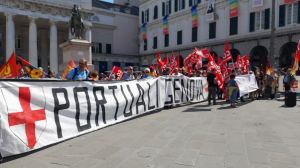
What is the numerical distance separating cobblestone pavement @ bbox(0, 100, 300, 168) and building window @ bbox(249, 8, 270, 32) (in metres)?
24.9

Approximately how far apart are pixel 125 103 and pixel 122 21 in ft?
168

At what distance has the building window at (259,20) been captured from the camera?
103ft

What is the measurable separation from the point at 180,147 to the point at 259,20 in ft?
98.3

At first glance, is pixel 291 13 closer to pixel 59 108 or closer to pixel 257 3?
pixel 257 3

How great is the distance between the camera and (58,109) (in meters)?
6.05

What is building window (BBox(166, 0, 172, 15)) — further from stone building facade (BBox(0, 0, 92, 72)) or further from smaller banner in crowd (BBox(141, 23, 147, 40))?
stone building facade (BBox(0, 0, 92, 72))

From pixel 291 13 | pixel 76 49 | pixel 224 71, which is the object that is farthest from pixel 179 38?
pixel 76 49

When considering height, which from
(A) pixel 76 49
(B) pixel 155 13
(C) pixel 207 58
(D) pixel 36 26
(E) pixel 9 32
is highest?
(B) pixel 155 13

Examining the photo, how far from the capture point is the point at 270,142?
20.6 feet

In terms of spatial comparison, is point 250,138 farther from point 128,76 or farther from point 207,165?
point 128,76

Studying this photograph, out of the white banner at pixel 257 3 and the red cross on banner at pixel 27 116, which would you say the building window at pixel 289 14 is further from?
the red cross on banner at pixel 27 116

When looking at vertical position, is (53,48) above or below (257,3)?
below

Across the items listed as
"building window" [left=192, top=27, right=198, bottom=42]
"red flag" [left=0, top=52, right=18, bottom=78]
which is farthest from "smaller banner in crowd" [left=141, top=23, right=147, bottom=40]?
"red flag" [left=0, top=52, right=18, bottom=78]

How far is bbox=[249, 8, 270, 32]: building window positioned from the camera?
3128cm
